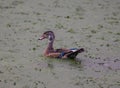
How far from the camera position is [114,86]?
928 cm

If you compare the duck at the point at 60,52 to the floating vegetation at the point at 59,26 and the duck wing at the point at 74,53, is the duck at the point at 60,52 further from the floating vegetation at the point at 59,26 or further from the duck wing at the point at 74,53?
the floating vegetation at the point at 59,26

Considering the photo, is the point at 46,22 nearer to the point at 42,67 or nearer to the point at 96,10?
the point at 96,10

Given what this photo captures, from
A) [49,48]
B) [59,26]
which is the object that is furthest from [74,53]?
[59,26]

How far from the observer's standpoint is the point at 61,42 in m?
12.3

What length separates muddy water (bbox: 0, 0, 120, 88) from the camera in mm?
9547

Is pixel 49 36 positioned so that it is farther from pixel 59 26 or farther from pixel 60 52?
pixel 59 26

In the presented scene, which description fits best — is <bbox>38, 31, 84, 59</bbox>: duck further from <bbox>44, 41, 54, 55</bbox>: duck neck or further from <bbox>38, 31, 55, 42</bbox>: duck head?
<bbox>38, 31, 55, 42</bbox>: duck head

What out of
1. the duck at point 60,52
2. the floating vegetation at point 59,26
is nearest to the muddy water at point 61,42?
the floating vegetation at point 59,26

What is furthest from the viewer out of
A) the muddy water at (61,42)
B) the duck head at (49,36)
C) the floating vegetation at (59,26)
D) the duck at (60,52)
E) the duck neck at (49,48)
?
the floating vegetation at (59,26)

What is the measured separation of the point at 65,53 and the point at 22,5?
5.68 metres

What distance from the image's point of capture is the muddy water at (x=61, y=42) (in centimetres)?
955

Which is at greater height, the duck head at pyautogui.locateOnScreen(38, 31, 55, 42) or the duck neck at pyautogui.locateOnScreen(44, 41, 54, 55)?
the duck head at pyautogui.locateOnScreen(38, 31, 55, 42)

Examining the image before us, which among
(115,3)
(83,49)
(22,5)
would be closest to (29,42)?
(83,49)

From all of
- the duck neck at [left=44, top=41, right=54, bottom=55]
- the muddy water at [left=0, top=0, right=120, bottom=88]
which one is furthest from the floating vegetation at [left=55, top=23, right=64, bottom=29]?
the duck neck at [left=44, top=41, right=54, bottom=55]
